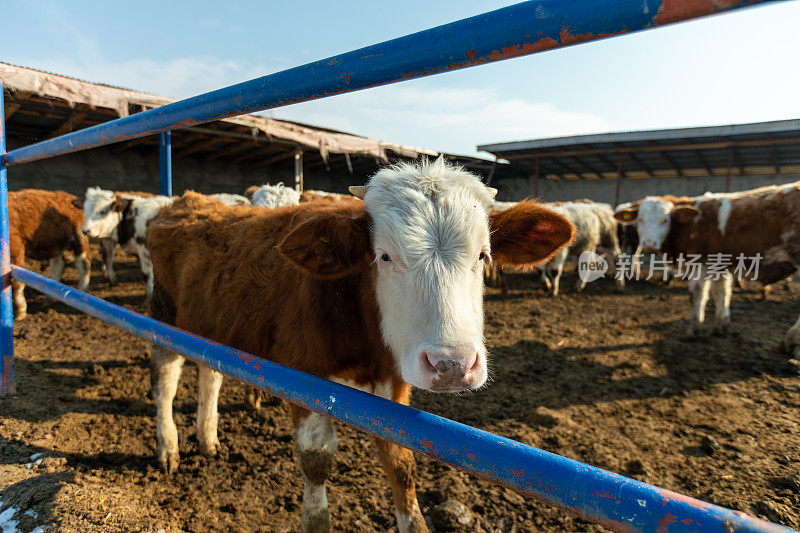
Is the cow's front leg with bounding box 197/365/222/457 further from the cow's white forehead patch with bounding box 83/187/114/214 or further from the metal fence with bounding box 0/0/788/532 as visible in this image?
the cow's white forehead patch with bounding box 83/187/114/214

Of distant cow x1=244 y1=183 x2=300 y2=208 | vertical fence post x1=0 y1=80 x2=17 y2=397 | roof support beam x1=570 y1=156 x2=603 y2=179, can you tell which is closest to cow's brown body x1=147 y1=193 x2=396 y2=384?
vertical fence post x1=0 y1=80 x2=17 y2=397

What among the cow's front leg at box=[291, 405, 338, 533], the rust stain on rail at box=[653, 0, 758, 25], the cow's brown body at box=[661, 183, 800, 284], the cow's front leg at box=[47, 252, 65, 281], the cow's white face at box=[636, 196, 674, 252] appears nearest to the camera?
the rust stain on rail at box=[653, 0, 758, 25]

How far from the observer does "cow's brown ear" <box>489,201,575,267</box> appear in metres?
1.81

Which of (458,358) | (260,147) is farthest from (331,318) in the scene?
(260,147)

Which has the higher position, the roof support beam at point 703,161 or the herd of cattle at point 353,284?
the roof support beam at point 703,161

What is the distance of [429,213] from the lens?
5.11 ft

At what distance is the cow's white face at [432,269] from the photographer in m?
1.28

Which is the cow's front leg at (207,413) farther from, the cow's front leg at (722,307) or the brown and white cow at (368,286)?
the cow's front leg at (722,307)

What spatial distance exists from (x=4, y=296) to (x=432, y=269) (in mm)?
3053

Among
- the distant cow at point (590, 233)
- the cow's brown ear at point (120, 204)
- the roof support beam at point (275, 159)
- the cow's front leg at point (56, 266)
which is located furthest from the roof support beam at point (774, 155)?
the cow's front leg at point (56, 266)

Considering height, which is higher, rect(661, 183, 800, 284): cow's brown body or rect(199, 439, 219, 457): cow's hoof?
rect(661, 183, 800, 284): cow's brown body

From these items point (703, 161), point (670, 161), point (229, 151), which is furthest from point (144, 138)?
point (703, 161)

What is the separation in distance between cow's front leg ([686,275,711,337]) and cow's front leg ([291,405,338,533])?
6058mm

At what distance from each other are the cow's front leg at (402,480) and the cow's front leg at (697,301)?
225 inches
